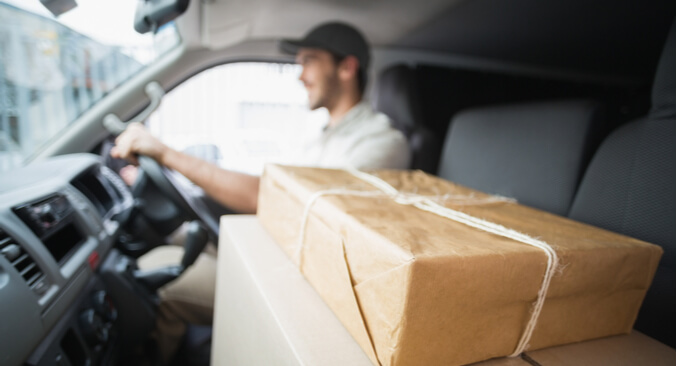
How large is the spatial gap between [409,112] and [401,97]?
0.30 feet

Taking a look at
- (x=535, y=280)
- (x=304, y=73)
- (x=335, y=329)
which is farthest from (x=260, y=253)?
(x=304, y=73)

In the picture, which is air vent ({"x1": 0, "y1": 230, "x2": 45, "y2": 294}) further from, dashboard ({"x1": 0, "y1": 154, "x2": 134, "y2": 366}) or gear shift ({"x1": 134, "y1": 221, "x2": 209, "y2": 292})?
gear shift ({"x1": 134, "y1": 221, "x2": 209, "y2": 292})

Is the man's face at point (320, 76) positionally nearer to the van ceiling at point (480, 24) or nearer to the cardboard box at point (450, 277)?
the van ceiling at point (480, 24)

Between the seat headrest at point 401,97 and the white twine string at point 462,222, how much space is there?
38.3 inches

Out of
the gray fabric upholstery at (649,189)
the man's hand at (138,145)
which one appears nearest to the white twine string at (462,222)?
the gray fabric upholstery at (649,189)

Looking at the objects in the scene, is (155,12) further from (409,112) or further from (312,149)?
(409,112)

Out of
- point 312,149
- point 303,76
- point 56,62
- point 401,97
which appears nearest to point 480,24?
point 401,97

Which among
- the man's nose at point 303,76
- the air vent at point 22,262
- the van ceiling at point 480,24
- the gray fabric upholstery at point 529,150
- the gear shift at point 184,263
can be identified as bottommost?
the gear shift at point 184,263

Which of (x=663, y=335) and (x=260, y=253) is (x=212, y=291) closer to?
(x=260, y=253)

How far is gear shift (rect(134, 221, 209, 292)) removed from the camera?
1018 millimetres

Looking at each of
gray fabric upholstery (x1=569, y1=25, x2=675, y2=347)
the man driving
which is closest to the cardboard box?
gray fabric upholstery (x1=569, y1=25, x2=675, y2=347)

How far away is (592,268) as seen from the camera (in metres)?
0.43

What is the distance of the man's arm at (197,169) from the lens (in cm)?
109

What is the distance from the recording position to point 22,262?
608 mm
